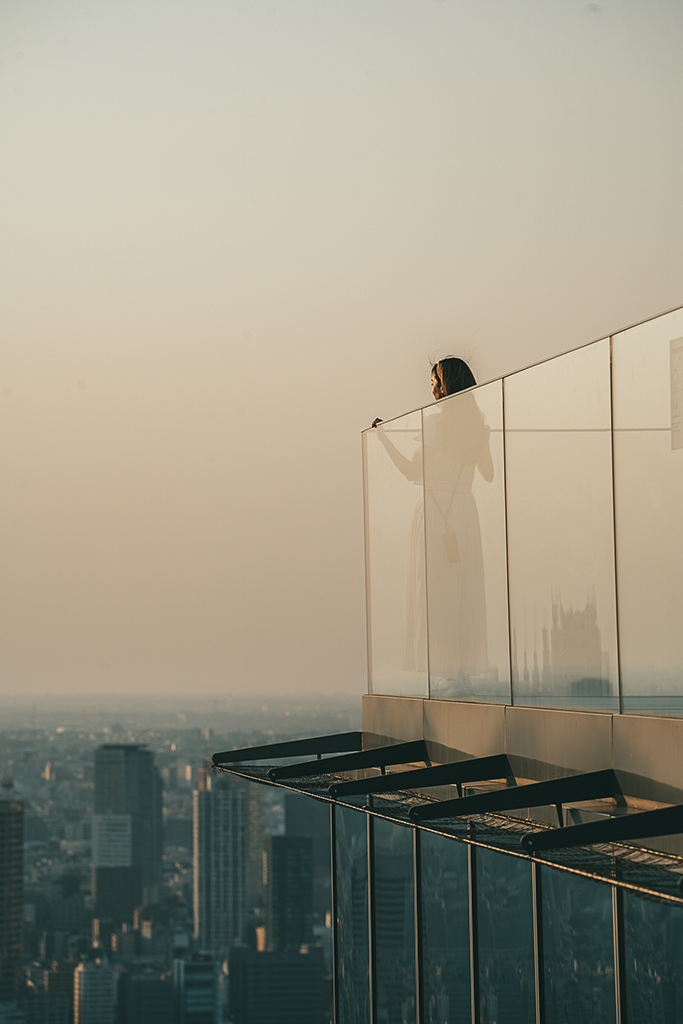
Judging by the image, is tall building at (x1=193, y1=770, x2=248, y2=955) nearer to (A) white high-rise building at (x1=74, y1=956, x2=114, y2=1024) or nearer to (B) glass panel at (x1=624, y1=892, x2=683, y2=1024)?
(A) white high-rise building at (x1=74, y1=956, x2=114, y2=1024)

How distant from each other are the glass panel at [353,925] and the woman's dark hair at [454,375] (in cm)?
271

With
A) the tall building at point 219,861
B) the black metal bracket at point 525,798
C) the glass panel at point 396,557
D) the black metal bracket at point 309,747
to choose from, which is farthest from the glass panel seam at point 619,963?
the tall building at point 219,861

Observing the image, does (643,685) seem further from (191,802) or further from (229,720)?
(191,802)

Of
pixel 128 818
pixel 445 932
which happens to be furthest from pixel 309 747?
pixel 128 818

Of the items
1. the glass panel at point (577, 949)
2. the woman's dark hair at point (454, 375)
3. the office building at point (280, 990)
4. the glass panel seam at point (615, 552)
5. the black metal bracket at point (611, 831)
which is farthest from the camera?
the office building at point (280, 990)

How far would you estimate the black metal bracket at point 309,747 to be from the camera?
6.18 metres

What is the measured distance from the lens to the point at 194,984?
63.4 feet

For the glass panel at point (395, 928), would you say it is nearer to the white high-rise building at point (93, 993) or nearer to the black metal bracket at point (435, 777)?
the black metal bracket at point (435, 777)

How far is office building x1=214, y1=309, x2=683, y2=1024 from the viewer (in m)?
3.42

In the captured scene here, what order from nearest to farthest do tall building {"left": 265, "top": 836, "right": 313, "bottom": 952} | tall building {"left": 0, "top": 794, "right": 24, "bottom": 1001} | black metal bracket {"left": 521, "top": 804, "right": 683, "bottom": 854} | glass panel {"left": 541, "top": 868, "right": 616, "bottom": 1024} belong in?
black metal bracket {"left": 521, "top": 804, "right": 683, "bottom": 854} → glass panel {"left": 541, "top": 868, "right": 616, "bottom": 1024} → tall building {"left": 265, "top": 836, "right": 313, "bottom": 952} → tall building {"left": 0, "top": 794, "right": 24, "bottom": 1001}

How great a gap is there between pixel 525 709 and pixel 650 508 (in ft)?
4.22

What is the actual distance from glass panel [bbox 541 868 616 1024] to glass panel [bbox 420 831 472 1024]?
1.01m

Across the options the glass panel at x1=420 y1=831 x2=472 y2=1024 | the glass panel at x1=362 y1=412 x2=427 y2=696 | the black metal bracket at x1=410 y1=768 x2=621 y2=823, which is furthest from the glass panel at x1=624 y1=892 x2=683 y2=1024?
the glass panel at x1=362 y1=412 x2=427 y2=696

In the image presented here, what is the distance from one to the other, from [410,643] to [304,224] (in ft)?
44.2
